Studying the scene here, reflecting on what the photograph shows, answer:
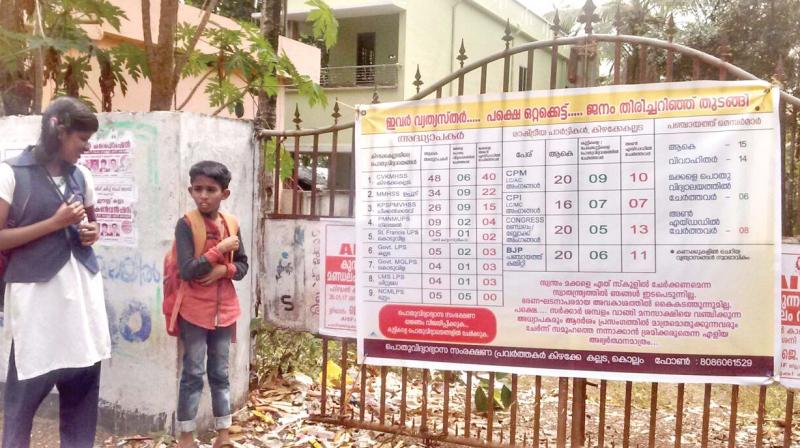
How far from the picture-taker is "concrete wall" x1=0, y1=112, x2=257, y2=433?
3.72m

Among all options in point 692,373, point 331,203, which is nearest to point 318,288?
point 331,203

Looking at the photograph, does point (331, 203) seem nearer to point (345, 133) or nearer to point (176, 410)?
point (176, 410)

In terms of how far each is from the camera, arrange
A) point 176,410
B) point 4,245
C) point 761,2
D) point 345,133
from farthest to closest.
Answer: point 345,133 → point 761,2 → point 176,410 → point 4,245

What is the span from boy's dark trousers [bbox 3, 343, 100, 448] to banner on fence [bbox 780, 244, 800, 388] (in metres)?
3.21

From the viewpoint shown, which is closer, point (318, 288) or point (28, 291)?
point (28, 291)

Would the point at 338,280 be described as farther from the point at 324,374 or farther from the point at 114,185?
the point at 114,185

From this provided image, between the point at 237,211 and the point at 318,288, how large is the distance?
69 cm

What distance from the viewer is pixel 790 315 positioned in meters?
3.06

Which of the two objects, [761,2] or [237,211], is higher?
[761,2]

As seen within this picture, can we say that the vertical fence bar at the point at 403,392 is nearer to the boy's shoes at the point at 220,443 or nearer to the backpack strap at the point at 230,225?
the boy's shoes at the point at 220,443

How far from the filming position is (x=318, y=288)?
397 centimetres

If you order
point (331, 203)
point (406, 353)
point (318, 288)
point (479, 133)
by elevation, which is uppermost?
point (479, 133)

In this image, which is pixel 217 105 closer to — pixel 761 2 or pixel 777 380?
pixel 777 380

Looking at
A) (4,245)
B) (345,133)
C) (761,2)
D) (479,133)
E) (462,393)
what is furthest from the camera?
(345,133)
